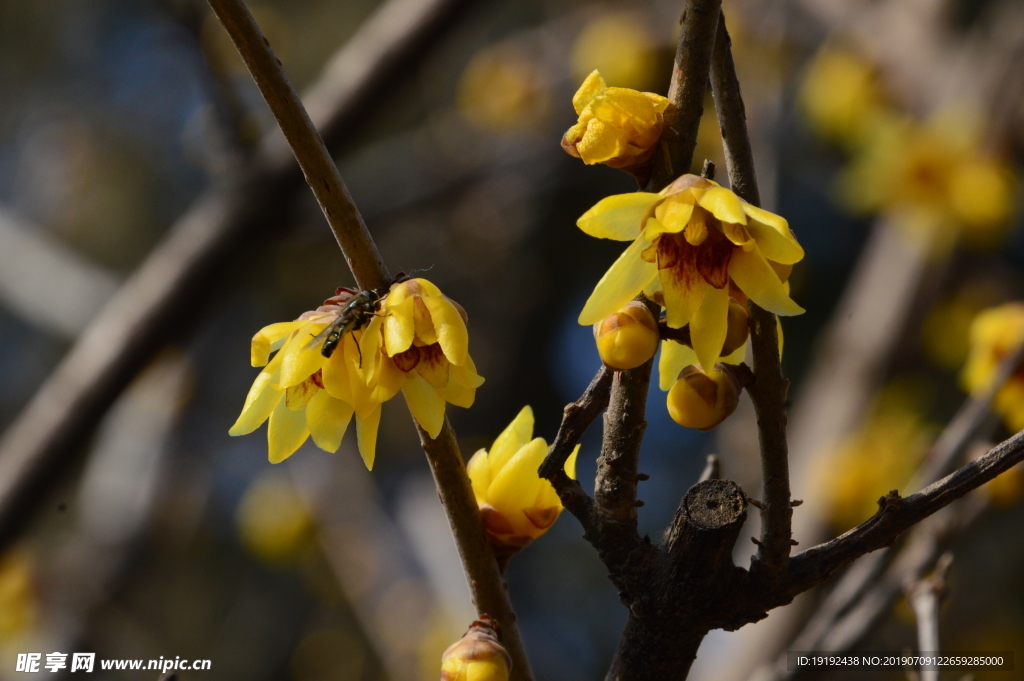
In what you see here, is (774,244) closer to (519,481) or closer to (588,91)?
(588,91)

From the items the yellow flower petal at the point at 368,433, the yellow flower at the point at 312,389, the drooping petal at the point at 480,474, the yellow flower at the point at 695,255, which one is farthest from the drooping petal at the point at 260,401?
the yellow flower at the point at 695,255

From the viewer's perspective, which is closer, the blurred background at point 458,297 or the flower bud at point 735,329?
the flower bud at point 735,329

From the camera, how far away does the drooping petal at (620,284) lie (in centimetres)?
91

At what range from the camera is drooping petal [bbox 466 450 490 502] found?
44.0 inches

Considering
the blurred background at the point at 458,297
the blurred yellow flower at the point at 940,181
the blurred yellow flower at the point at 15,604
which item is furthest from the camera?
the blurred yellow flower at the point at 940,181

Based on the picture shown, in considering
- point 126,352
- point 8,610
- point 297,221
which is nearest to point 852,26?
point 297,221

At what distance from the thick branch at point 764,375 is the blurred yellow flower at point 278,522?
3.91 meters

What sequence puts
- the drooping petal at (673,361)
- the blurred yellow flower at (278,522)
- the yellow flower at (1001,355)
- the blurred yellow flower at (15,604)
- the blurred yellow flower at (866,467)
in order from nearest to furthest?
the drooping petal at (673,361)
the yellow flower at (1001,355)
the blurred yellow flower at (866,467)
the blurred yellow flower at (15,604)
the blurred yellow flower at (278,522)

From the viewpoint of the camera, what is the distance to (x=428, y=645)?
12.8 feet

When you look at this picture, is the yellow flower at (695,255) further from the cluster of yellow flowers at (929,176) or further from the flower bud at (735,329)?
the cluster of yellow flowers at (929,176)

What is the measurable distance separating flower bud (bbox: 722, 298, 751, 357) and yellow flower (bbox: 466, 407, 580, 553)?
240 mm

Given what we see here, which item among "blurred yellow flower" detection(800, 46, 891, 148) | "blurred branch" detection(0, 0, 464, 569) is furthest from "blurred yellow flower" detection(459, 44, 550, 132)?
"blurred branch" detection(0, 0, 464, 569)

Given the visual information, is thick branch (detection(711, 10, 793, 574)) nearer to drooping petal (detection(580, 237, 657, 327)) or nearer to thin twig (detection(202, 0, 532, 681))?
drooping petal (detection(580, 237, 657, 327))

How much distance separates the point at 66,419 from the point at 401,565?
5.97 ft
